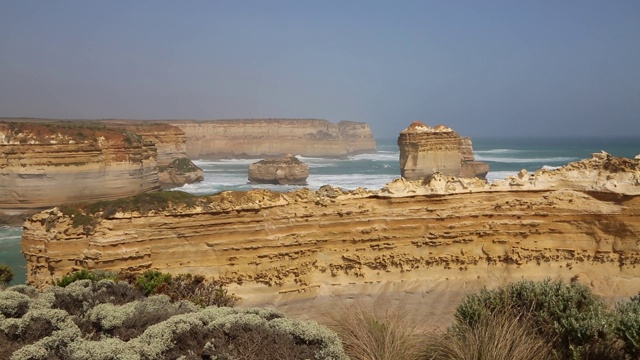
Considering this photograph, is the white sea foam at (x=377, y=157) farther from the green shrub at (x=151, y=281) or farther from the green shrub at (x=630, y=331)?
the green shrub at (x=630, y=331)

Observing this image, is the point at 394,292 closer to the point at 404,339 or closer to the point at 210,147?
the point at 404,339

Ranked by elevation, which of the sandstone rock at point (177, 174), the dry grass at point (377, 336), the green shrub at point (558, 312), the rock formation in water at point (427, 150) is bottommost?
the sandstone rock at point (177, 174)

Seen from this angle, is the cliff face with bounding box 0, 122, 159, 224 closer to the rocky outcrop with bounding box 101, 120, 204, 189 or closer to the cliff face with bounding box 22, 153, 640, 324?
the rocky outcrop with bounding box 101, 120, 204, 189

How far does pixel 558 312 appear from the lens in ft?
19.1

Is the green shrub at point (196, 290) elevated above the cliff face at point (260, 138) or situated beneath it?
situated beneath

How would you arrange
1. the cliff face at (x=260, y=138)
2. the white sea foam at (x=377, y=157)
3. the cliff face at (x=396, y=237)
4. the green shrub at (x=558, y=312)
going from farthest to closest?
1. the white sea foam at (x=377, y=157)
2. the cliff face at (x=260, y=138)
3. the cliff face at (x=396, y=237)
4. the green shrub at (x=558, y=312)

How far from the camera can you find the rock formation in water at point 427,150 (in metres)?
38.3

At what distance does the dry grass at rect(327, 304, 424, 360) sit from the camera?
18.2ft

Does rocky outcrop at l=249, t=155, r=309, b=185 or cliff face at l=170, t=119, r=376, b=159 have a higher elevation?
cliff face at l=170, t=119, r=376, b=159

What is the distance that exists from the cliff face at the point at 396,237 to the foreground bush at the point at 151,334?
21.6 feet

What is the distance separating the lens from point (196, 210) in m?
13.3

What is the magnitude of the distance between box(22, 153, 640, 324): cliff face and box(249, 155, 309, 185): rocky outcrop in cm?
3885

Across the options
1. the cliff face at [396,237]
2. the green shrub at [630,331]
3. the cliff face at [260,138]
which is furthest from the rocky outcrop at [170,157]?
the green shrub at [630,331]

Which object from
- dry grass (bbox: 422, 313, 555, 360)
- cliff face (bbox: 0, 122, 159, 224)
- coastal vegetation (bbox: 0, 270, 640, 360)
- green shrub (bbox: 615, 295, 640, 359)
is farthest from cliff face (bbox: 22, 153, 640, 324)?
cliff face (bbox: 0, 122, 159, 224)
